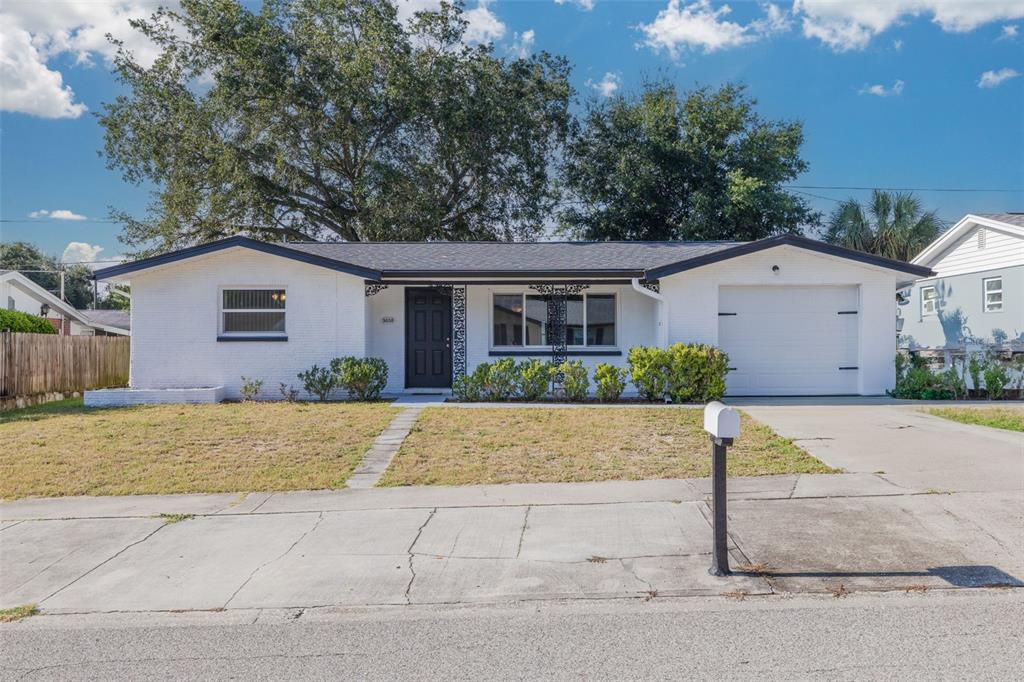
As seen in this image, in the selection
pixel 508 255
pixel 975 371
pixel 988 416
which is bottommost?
pixel 988 416

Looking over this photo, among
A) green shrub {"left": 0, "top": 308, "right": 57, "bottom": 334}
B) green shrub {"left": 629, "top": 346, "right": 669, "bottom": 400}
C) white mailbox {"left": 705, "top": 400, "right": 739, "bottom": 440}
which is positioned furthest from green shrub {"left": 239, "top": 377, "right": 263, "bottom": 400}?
white mailbox {"left": 705, "top": 400, "right": 739, "bottom": 440}

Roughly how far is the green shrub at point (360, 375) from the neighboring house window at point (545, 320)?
2.75 metres

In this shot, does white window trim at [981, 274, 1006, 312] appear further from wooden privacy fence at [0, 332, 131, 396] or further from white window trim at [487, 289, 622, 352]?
wooden privacy fence at [0, 332, 131, 396]

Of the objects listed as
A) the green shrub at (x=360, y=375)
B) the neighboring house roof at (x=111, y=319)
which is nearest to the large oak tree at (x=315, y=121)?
the neighboring house roof at (x=111, y=319)

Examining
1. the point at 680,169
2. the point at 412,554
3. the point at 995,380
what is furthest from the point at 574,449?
the point at 680,169

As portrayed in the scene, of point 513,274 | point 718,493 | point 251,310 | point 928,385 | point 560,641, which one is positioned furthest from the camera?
point 251,310

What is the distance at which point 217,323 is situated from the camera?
14.6 metres

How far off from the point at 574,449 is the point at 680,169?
20.6m

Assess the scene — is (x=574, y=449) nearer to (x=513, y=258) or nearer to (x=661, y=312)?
(x=661, y=312)

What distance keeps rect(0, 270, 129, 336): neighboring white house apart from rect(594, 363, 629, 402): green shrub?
22660mm

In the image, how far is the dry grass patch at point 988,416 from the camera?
33.6 ft

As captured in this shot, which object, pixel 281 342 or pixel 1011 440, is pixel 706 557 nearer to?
pixel 1011 440

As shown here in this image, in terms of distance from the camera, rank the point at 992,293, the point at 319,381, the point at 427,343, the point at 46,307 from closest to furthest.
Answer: the point at 319,381, the point at 427,343, the point at 992,293, the point at 46,307

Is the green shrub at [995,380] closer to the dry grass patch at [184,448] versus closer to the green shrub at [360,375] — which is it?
the dry grass patch at [184,448]
